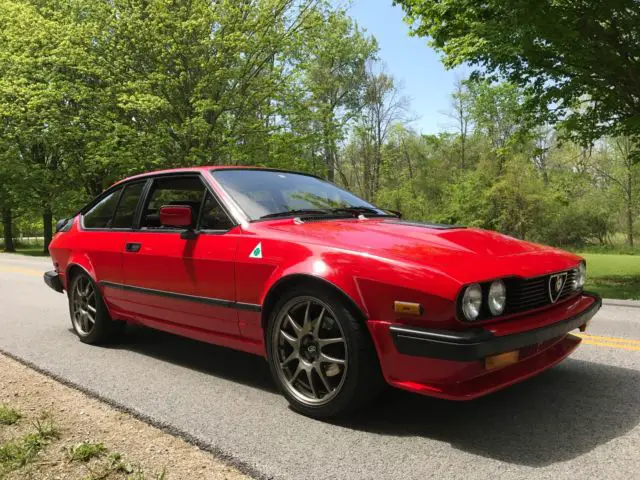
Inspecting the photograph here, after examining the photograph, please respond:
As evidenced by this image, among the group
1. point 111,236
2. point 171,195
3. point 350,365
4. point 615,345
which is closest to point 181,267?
point 171,195

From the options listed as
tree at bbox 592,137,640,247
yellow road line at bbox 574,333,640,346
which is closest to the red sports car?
yellow road line at bbox 574,333,640,346

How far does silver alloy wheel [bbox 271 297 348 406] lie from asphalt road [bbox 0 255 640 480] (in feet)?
0.63

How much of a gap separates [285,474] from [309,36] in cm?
2307

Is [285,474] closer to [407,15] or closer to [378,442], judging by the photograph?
[378,442]

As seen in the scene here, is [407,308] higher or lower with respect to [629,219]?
lower

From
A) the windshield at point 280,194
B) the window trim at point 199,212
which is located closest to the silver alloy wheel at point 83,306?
the window trim at point 199,212

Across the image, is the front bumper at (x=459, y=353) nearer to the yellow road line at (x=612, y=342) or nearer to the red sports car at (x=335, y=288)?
the red sports car at (x=335, y=288)

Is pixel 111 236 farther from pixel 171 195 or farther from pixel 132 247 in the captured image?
pixel 171 195

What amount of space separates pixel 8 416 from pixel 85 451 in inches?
34.6

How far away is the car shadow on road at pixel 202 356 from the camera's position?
13.8ft

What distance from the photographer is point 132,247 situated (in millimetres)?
4660

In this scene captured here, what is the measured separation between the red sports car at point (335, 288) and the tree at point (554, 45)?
21.9 ft

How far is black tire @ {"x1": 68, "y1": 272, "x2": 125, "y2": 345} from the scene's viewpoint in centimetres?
520

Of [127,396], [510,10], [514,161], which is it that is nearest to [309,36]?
[510,10]
